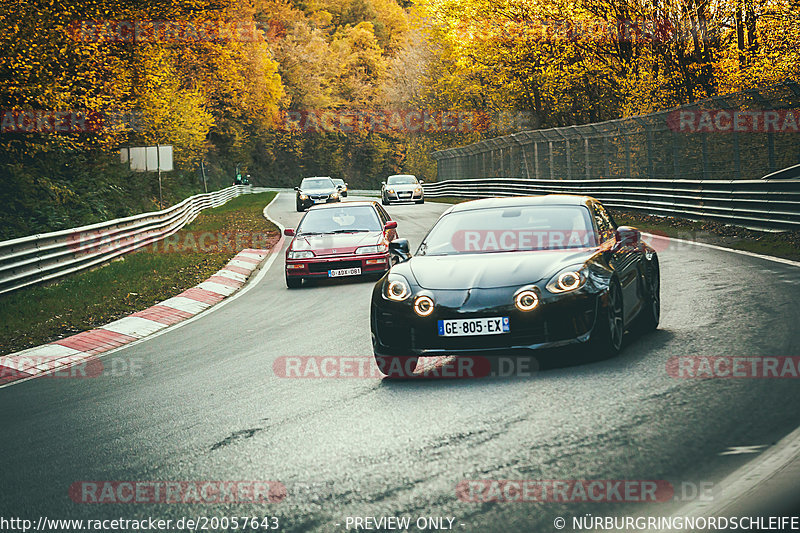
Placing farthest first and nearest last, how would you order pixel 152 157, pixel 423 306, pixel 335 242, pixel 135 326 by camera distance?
1. pixel 152 157
2. pixel 335 242
3. pixel 135 326
4. pixel 423 306

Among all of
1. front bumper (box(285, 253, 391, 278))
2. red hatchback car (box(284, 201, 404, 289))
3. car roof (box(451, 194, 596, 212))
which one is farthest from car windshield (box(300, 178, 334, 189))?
car roof (box(451, 194, 596, 212))

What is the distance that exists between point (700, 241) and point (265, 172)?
9101 cm

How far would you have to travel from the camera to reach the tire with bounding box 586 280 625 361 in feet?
23.3

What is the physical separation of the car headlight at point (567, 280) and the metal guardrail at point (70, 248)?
911cm

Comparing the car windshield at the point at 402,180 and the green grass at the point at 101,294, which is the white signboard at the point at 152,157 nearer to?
the green grass at the point at 101,294

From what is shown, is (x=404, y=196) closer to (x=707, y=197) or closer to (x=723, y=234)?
(x=707, y=197)

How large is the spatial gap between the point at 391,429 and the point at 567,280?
208 cm

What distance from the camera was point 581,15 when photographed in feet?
112

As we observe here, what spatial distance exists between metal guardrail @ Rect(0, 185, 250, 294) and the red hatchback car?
3.85 meters

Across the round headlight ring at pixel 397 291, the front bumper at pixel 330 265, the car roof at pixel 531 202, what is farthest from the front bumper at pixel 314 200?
the round headlight ring at pixel 397 291

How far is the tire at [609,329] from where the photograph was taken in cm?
711

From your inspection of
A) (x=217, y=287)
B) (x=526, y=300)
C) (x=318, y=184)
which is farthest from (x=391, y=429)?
(x=318, y=184)

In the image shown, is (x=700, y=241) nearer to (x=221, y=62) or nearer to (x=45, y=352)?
(x=45, y=352)

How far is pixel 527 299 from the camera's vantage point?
23.0 ft
